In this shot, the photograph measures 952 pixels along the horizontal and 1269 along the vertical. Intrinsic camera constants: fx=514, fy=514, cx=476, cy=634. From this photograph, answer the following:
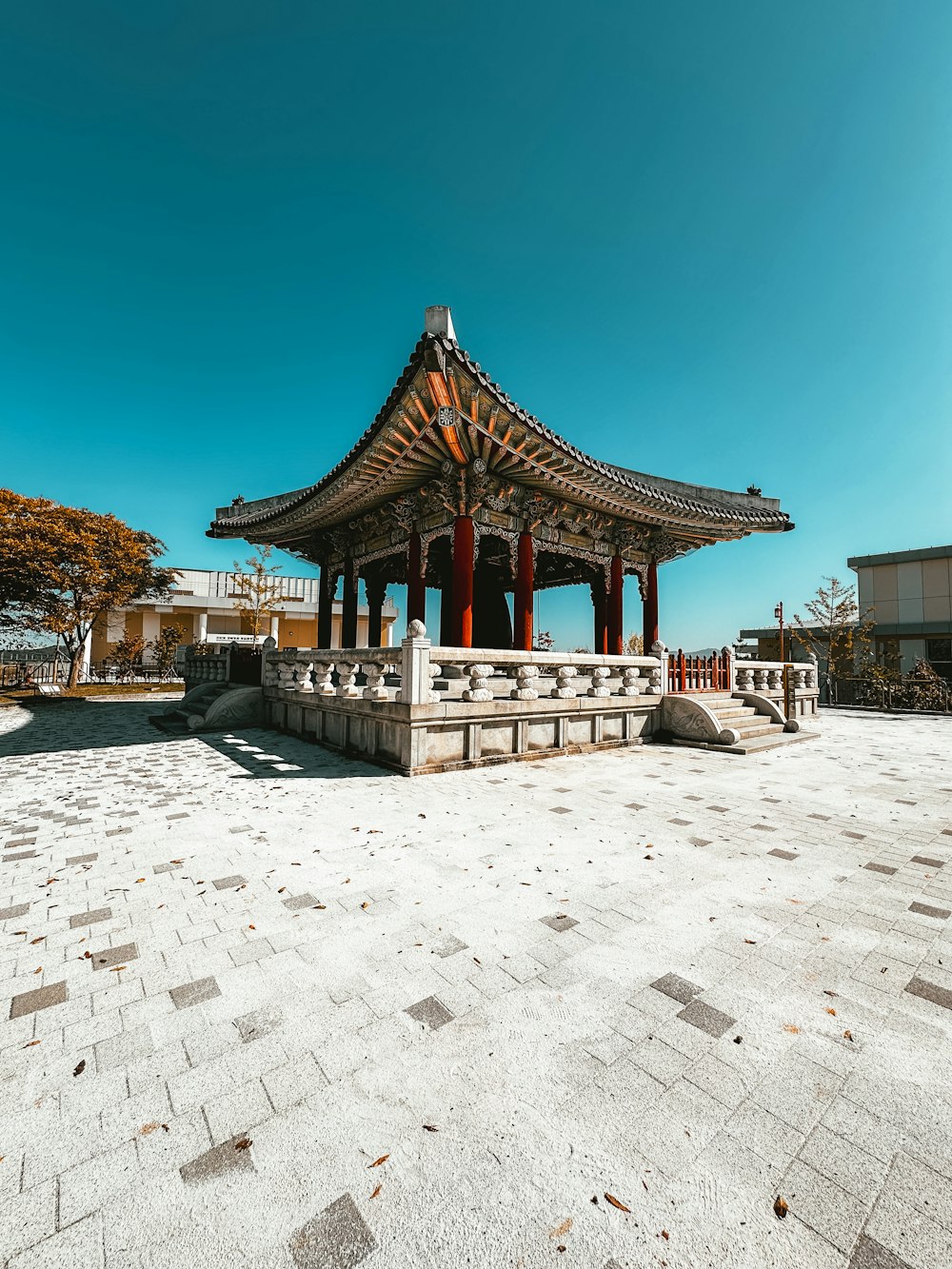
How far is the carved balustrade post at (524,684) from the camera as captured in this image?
8.71 metres

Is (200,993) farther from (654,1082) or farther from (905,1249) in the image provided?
(905,1249)

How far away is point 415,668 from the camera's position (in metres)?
7.52

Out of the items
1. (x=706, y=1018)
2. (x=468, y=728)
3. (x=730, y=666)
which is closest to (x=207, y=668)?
(x=468, y=728)

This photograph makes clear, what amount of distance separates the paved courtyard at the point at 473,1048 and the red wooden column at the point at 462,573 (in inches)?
260

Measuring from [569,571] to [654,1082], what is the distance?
16.5m

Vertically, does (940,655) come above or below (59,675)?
above

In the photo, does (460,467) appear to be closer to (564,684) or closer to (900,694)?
(564,684)

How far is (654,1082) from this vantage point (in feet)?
6.66

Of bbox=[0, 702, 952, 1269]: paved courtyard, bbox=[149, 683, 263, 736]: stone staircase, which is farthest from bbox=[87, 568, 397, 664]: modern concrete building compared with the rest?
bbox=[0, 702, 952, 1269]: paved courtyard

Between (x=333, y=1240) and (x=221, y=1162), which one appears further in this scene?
(x=221, y=1162)

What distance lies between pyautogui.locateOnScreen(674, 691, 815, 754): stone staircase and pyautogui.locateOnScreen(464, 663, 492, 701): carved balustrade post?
199 inches

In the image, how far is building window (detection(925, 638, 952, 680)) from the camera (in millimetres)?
24781

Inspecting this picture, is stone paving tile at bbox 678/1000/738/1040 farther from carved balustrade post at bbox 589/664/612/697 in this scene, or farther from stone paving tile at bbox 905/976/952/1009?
carved balustrade post at bbox 589/664/612/697

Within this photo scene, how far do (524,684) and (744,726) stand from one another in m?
5.94
